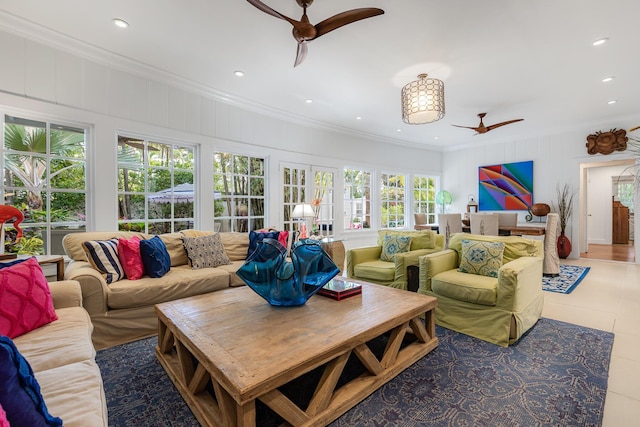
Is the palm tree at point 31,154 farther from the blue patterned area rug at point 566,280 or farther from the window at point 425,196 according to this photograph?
the window at point 425,196

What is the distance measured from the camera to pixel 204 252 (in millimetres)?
3332

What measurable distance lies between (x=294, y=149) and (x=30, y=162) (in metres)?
3.31

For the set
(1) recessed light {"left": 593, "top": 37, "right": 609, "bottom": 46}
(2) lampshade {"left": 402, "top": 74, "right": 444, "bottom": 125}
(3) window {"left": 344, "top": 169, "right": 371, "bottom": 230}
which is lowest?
(3) window {"left": 344, "top": 169, "right": 371, "bottom": 230}

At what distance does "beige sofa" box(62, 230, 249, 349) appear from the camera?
2.38 m

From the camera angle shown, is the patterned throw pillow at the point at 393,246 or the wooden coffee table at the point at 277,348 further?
the patterned throw pillow at the point at 393,246

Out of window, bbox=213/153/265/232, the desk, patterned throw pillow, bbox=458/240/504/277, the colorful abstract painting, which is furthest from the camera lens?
the colorful abstract painting

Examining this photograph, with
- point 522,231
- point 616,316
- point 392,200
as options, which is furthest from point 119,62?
point 522,231

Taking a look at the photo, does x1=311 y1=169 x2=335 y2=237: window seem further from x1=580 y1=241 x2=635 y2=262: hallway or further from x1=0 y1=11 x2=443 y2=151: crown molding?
x1=580 y1=241 x2=635 y2=262: hallway

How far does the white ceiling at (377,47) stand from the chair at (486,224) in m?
1.78

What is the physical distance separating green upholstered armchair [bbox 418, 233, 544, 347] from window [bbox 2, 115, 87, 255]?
145 inches

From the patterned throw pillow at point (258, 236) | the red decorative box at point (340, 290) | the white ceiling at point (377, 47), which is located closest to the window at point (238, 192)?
the patterned throw pillow at point (258, 236)

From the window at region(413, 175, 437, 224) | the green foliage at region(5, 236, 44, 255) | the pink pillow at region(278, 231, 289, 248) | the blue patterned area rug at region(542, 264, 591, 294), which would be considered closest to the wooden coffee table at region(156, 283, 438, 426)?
the pink pillow at region(278, 231, 289, 248)

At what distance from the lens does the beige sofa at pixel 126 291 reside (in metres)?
2.38

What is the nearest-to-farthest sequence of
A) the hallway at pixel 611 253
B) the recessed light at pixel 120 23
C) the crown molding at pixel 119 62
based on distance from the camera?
the recessed light at pixel 120 23 → the crown molding at pixel 119 62 → the hallway at pixel 611 253
